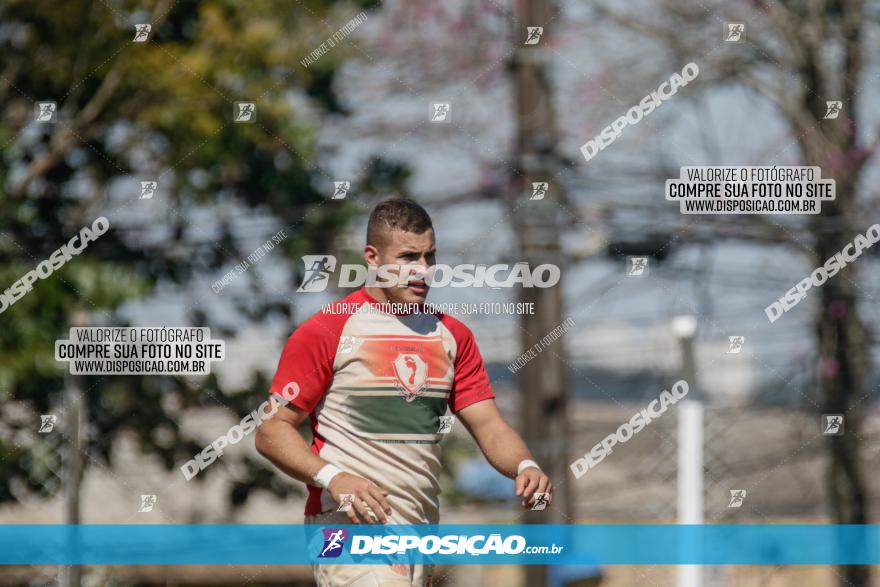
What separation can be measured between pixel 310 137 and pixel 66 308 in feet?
6.20

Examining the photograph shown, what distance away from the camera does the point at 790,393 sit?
8289 millimetres

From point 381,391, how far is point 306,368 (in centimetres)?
31

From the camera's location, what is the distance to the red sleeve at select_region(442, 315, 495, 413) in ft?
15.9

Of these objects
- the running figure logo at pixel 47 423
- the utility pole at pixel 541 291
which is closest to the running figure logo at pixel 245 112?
the utility pole at pixel 541 291

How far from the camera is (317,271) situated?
7.50 metres

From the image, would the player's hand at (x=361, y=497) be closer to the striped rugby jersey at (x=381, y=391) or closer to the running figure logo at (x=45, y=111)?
the striped rugby jersey at (x=381, y=391)

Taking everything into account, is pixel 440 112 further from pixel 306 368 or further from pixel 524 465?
pixel 524 465

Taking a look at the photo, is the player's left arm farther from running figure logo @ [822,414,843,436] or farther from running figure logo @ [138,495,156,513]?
running figure logo @ [822,414,843,436]

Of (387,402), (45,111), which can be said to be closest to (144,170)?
(45,111)

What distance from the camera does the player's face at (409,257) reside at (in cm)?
496

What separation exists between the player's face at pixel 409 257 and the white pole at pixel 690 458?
294 centimetres

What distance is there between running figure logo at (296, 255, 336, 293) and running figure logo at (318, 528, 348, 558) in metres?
2.92

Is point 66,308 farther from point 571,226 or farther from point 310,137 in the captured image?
point 571,226

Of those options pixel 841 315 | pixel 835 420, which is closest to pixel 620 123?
pixel 841 315
